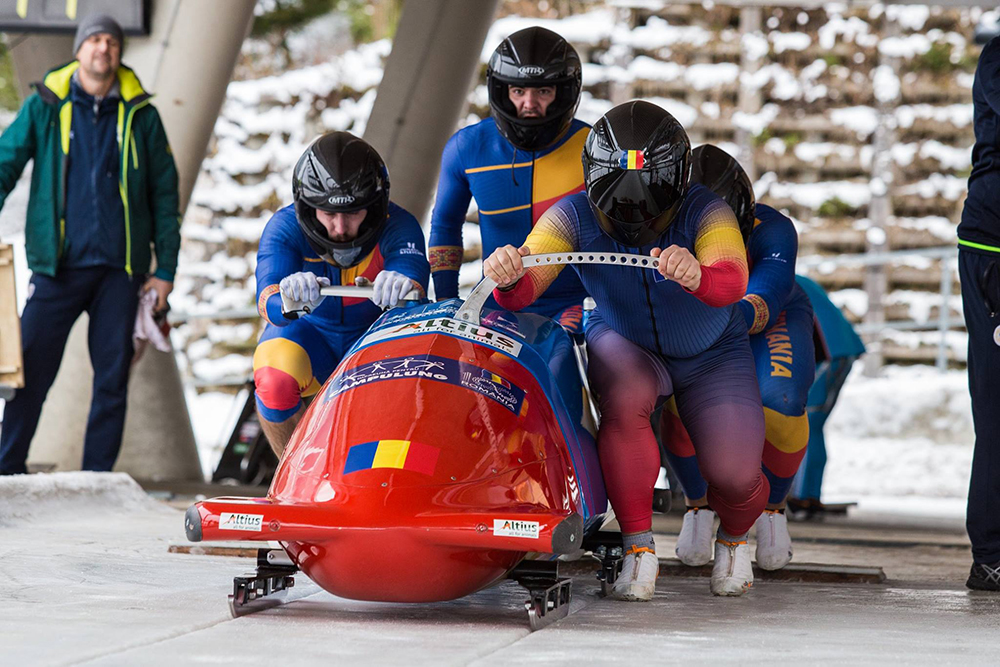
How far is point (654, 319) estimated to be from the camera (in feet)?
10.6

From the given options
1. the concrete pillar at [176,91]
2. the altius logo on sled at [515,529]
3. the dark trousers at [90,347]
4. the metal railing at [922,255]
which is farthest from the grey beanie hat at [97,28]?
the metal railing at [922,255]

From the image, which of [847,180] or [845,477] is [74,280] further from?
[847,180]

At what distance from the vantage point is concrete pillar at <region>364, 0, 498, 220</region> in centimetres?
786

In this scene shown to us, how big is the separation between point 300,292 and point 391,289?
0.80 ft

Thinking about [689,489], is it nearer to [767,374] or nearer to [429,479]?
[767,374]

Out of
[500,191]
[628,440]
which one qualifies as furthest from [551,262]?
[500,191]

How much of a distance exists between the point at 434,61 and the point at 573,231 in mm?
4978

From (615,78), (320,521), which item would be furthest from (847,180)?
(320,521)

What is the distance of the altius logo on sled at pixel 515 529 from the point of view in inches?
94.5

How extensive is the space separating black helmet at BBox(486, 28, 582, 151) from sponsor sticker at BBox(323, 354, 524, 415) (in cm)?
124

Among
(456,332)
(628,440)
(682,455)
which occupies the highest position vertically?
(456,332)

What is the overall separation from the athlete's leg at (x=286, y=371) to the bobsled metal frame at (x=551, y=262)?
2.66 ft

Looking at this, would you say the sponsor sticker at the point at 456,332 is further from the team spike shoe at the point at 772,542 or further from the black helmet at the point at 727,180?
the team spike shoe at the point at 772,542

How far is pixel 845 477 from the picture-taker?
34.5 feet
